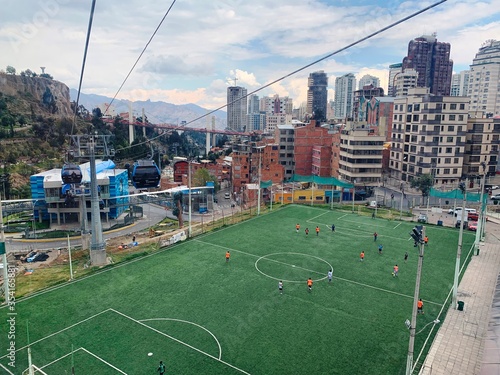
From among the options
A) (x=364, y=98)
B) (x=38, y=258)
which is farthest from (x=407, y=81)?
(x=38, y=258)

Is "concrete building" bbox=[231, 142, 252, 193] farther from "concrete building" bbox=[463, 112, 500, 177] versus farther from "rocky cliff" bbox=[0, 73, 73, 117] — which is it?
"rocky cliff" bbox=[0, 73, 73, 117]

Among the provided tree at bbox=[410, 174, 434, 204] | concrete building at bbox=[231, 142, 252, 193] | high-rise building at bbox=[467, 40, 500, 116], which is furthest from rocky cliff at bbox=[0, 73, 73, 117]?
high-rise building at bbox=[467, 40, 500, 116]

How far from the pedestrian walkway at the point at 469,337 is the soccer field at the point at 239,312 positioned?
85 centimetres

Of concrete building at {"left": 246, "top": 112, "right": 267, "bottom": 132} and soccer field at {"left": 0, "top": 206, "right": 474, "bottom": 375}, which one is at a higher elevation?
concrete building at {"left": 246, "top": 112, "right": 267, "bottom": 132}

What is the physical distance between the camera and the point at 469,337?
1647 cm

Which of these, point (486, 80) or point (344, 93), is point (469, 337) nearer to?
point (486, 80)

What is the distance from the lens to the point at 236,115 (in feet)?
623

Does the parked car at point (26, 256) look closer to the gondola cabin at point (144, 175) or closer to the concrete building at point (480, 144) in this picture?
the gondola cabin at point (144, 175)

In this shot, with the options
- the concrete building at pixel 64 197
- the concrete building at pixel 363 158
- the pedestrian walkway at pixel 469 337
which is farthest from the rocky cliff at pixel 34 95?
the pedestrian walkway at pixel 469 337

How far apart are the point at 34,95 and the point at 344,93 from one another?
137904 mm

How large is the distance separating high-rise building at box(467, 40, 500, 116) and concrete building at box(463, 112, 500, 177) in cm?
6265

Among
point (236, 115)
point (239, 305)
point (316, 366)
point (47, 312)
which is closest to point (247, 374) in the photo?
point (316, 366)

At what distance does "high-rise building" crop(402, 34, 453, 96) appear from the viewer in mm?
125000

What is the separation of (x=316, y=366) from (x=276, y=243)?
49.7 ft
